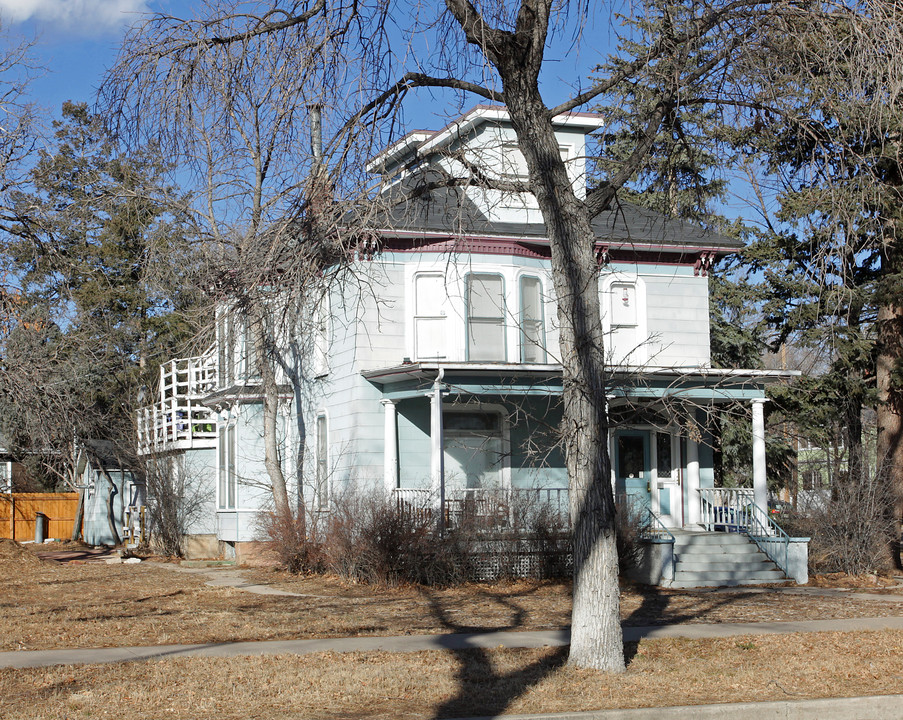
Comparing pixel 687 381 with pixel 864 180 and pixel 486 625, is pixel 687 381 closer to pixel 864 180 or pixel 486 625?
pixel 486 625

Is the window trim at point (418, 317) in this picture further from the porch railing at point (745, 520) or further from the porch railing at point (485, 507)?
the porch railing at point (745, 520)

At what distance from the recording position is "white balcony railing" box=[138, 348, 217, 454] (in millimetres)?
24016

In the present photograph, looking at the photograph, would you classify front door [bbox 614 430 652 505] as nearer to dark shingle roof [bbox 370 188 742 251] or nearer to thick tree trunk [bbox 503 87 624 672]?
dark shingle roof [bbox 370 188 742 251]

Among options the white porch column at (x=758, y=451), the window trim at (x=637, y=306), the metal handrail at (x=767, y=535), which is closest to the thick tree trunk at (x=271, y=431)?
Answer: the window trim at (x=637, y=306)

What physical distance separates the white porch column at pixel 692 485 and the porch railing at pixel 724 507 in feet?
0.34

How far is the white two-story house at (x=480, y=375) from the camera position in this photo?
18406mm

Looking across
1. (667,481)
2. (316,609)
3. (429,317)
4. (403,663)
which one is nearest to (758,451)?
(667,481)

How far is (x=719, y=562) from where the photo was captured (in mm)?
17703

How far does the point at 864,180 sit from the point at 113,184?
13.1 m

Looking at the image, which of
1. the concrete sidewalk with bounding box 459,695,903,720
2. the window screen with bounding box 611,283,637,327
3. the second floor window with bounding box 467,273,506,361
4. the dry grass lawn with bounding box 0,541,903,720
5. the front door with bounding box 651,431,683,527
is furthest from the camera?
the window screen with bounding box 611,283,637,327

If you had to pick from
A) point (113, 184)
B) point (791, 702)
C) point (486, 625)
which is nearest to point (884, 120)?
point (791, 702)

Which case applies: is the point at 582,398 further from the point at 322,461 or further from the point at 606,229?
the point at 606,229

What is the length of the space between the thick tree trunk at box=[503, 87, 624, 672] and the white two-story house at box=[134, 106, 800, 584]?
8.05 meters

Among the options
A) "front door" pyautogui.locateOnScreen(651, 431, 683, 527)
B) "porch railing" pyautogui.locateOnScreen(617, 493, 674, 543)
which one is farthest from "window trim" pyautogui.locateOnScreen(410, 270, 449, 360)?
"front door" pyautogui.locateOnScreen(651, 431, 683, 527)
